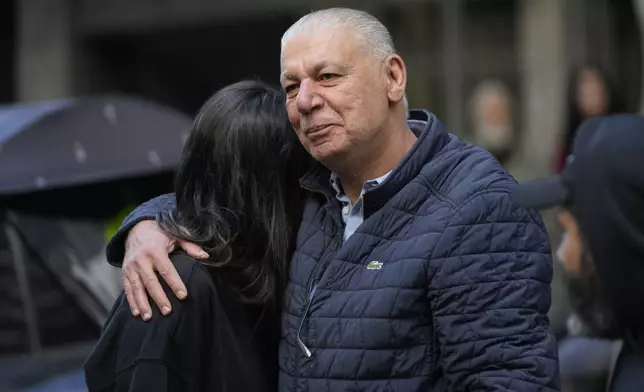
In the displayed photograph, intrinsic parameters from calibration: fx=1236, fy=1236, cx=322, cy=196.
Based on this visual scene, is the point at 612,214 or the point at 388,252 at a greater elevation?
the point at 612,214

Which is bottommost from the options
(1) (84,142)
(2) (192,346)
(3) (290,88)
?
(1) (84,142)

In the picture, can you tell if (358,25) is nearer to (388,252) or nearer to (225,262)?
(388,252)

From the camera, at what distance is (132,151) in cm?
569

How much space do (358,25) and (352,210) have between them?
1.47 ft

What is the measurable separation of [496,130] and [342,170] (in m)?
5.13

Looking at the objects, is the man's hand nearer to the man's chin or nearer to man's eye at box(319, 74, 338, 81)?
the man's chin

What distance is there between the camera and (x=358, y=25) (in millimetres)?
2951

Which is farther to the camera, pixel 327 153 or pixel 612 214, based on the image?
pixel 327 153

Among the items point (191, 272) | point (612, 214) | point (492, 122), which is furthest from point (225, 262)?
point (492, 122)

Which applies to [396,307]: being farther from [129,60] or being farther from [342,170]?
[129,60]

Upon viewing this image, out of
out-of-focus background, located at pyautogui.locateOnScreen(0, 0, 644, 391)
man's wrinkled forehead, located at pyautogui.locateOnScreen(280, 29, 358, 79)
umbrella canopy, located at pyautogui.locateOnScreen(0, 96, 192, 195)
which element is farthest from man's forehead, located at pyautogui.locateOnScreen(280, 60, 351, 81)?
umbrella canopy, located at pyautogui.locateOnScreen(0, 96, 192, 195)

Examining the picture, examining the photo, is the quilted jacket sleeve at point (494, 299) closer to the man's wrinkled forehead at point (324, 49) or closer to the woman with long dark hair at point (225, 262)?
the man's wrinkled forehead at point (324, 49)

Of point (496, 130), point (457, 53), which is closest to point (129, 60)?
point (457, 53)

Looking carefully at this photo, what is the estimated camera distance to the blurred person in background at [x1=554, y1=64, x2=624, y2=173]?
7.09m
